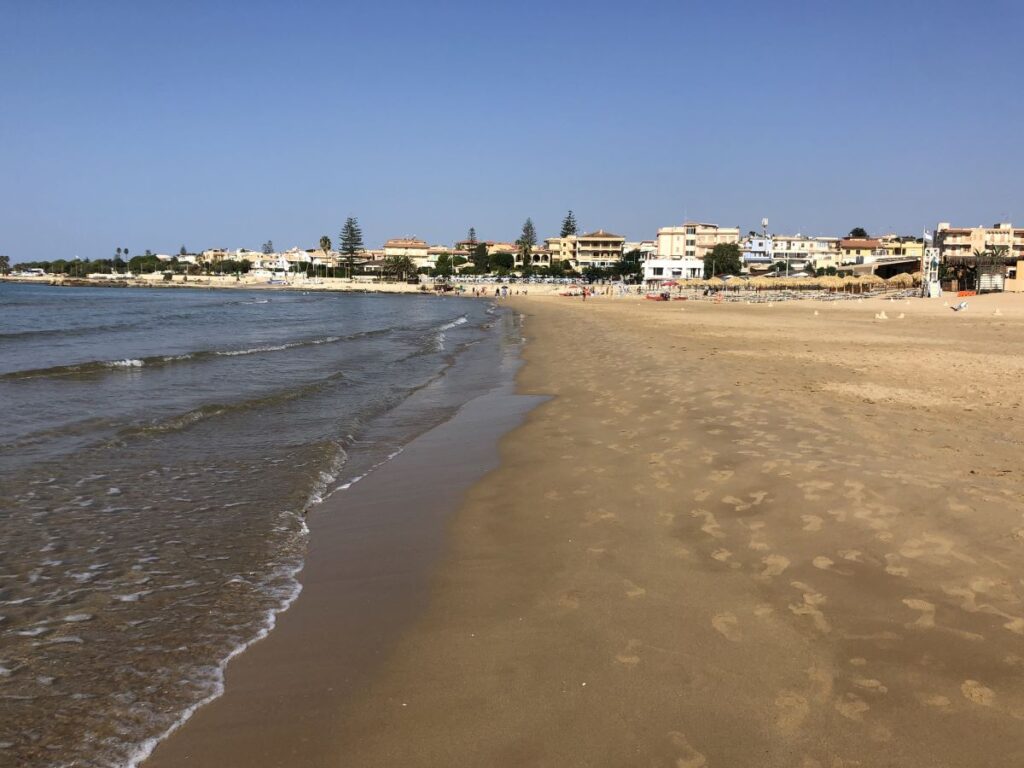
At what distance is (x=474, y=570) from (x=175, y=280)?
17344cm

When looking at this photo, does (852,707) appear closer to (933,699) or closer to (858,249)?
(933,699)

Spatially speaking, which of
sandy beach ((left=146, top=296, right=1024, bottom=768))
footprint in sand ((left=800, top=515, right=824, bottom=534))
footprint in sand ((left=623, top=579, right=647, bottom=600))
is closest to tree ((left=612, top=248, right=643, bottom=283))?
sandy beach ((left=146, top=296, right=1024, bottom=768))

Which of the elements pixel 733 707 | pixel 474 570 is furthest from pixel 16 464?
pixel 733 707

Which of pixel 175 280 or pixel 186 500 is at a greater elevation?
pixel 175 280

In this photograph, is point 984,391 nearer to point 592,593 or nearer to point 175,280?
point 592,593

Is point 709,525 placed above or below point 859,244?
below

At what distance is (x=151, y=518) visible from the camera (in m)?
6.17

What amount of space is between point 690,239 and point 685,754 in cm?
12065

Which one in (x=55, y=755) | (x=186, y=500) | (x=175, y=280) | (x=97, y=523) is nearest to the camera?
(x=55, y=755)

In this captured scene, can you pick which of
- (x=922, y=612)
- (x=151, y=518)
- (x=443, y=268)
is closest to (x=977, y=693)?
(x=922, y=612)

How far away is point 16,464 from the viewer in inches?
311

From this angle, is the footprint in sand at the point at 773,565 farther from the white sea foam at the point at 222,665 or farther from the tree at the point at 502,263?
the tree at the point at 502,263

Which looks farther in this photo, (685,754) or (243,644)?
(243,644)

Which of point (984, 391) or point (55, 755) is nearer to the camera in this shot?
point (55, 755)
